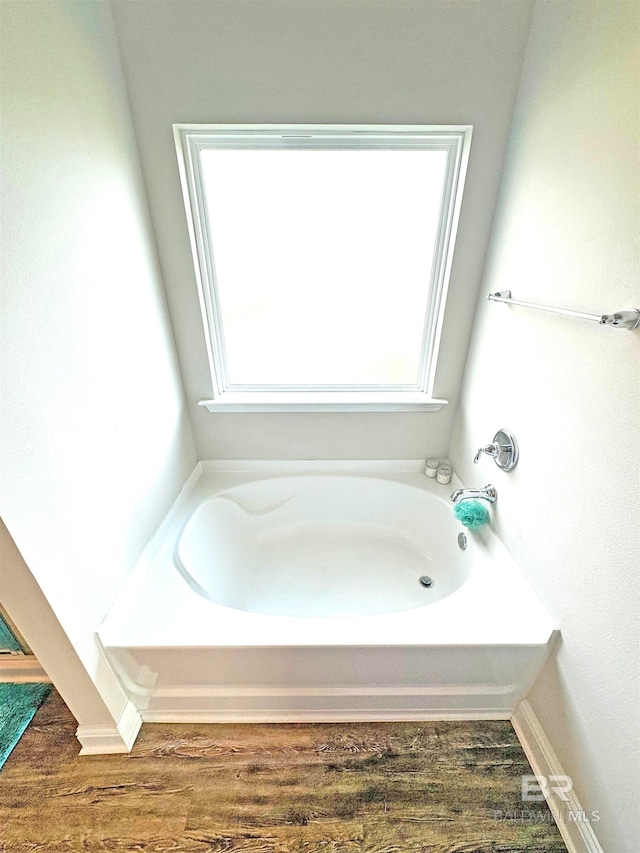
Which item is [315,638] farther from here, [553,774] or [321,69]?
[321,69]

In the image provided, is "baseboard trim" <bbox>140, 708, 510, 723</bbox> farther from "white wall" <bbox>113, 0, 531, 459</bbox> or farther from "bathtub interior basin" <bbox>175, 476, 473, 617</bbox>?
"white wall" <bbox>113, 0, 531, 459</bbox>

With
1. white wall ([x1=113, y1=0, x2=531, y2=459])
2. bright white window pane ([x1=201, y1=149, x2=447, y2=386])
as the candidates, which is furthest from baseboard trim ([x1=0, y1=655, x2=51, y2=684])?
white wall ([x1=113, y1=0, x2=531, y2=459])

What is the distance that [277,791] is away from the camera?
117 centimetres

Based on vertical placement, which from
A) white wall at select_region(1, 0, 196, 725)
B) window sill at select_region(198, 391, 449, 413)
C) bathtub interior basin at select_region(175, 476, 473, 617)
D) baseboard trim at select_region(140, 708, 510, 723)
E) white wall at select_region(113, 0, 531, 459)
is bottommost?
baseboard trim at select_region(140, 708, 510, 723)

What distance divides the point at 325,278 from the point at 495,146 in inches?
31.3

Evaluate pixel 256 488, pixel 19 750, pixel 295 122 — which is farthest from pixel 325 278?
pixel 19 750

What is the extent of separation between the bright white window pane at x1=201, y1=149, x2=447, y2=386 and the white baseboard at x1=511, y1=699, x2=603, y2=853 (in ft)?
4.66

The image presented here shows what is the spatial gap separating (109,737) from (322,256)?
197 cm

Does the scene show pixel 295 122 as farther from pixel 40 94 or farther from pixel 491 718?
pixel 491 718

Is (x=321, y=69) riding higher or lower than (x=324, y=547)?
higher

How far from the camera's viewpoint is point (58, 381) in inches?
39.0

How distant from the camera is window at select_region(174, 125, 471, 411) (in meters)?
1.48

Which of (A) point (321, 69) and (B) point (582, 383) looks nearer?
(B) point (582, 383)

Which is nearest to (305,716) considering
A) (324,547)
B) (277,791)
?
(277,791)
